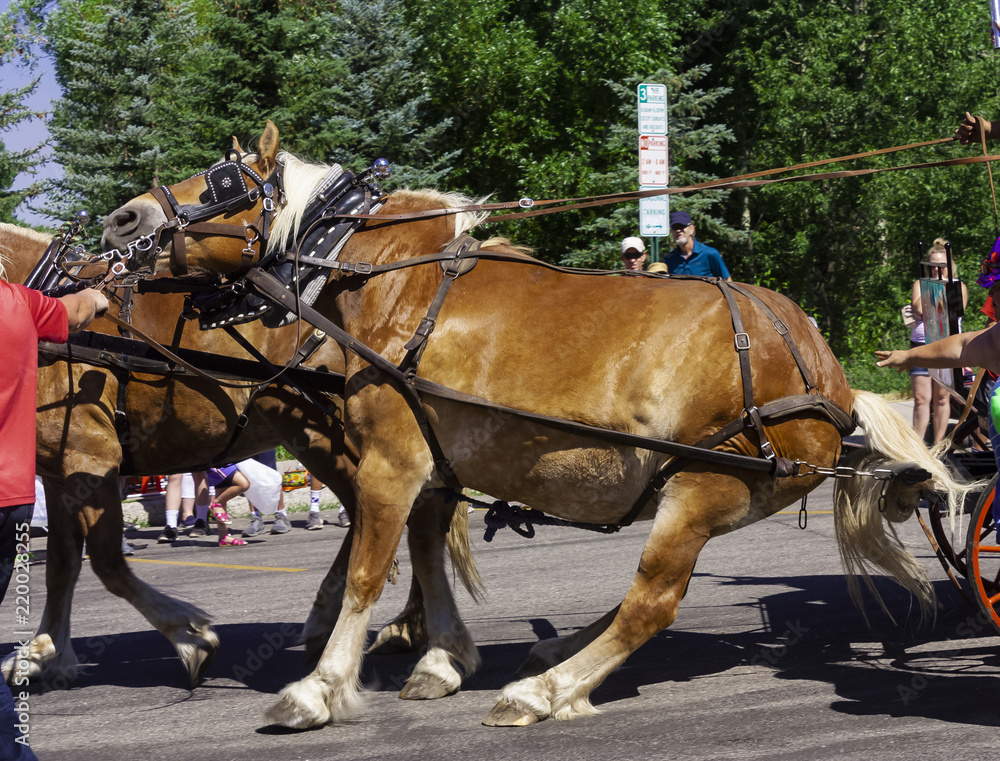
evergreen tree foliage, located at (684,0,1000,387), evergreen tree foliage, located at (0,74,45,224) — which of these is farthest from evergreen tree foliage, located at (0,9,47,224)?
evergreen tree foliage, located at (684,0,1000,387)

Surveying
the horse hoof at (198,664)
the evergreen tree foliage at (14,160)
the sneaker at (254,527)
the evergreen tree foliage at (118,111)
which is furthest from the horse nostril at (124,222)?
the evergreen tree foliage at (14,160)

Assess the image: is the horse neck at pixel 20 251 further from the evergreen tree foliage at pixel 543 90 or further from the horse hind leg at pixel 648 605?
the evergreen tree foliage at pixel 543 90

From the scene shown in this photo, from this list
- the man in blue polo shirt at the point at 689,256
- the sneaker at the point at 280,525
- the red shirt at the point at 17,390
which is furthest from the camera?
the sneaker at the point at 280,525

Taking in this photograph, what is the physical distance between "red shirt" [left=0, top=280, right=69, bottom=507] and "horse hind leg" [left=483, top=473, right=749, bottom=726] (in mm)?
1994

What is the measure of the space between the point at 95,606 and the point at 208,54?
1452 cm

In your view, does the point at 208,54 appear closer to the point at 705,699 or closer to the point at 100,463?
the point at 100,463

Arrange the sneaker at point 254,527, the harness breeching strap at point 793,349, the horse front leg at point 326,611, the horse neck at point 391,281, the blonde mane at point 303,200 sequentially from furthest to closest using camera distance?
the sneaker at point 254,527 → the horse front leg at point 326,611 → the blonde mane at point 303,200 → the horse neck at point 391,281 → the harness breeching strap at point 793,349

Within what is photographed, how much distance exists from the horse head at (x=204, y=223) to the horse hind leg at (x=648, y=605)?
86.4 inches

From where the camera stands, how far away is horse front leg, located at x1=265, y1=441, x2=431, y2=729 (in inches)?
165

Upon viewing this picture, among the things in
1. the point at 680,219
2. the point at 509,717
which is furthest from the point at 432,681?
the point at 680,219

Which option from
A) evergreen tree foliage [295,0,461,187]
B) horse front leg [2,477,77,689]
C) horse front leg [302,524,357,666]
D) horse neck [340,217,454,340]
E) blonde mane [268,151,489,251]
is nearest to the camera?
horse neck [340,217,454,340]

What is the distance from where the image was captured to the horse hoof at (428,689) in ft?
15.0

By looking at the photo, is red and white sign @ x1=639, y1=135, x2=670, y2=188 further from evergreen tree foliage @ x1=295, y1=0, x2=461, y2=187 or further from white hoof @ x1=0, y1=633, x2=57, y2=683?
evergreen tree foliage @ x1=295, y1=0, x2=461, y2=187

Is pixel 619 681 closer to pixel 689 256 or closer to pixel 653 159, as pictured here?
pixel 689 256
